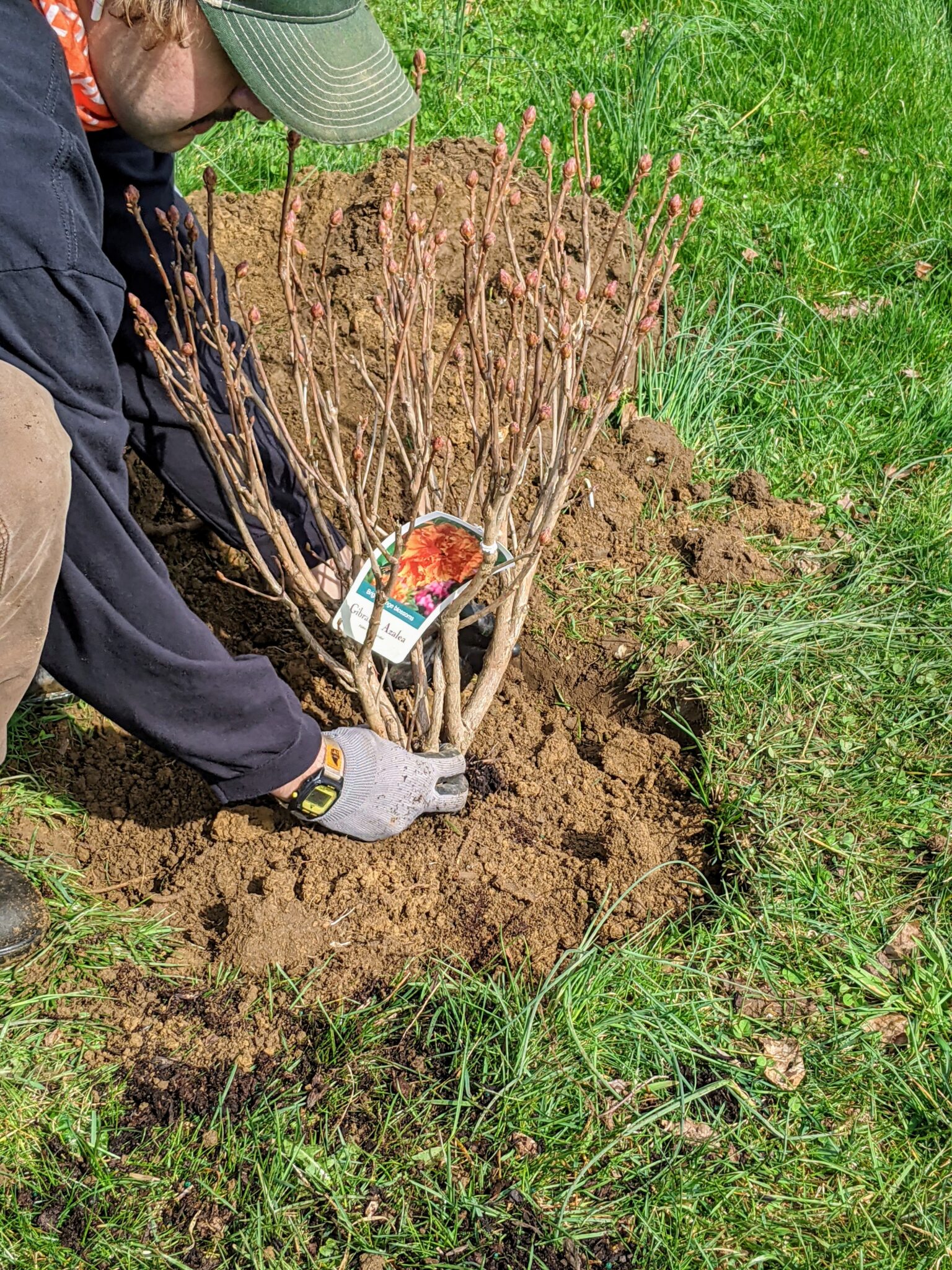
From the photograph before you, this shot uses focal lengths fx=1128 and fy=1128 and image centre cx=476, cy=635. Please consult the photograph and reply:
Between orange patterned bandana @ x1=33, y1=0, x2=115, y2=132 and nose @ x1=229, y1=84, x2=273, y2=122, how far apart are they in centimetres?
Result: 23

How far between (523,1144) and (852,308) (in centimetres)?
302

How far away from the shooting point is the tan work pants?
1774mm

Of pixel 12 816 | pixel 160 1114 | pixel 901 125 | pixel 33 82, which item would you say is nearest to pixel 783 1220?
pixel 160 1114

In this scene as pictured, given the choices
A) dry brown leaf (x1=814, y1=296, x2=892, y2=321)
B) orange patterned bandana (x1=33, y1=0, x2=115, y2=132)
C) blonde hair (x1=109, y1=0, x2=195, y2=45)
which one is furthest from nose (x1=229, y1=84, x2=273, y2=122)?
dry brown leaf (x1=814, y1=296, x2=892, y2=321)

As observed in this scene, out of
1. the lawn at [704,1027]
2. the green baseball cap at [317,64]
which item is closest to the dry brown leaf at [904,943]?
the lawn at [704,1027]

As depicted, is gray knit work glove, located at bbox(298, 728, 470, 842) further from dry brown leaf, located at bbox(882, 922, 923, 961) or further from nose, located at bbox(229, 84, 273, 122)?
nose, located at bbox(229, 84, 273, 122)

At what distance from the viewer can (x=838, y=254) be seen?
3.95 metres

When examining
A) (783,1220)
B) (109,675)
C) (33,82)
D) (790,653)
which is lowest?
(783,1220)

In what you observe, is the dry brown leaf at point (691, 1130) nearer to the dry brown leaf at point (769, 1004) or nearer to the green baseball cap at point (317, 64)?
the dry brown leaf at point (769, 1004)

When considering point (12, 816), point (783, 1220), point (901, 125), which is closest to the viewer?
point (783, 1220)

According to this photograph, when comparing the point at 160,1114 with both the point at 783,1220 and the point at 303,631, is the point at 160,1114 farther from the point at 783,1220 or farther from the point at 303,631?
the point at 783,1220

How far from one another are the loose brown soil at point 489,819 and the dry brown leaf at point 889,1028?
432 mm

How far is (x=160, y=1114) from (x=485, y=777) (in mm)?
1038

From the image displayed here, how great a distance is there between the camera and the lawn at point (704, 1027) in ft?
6.45
